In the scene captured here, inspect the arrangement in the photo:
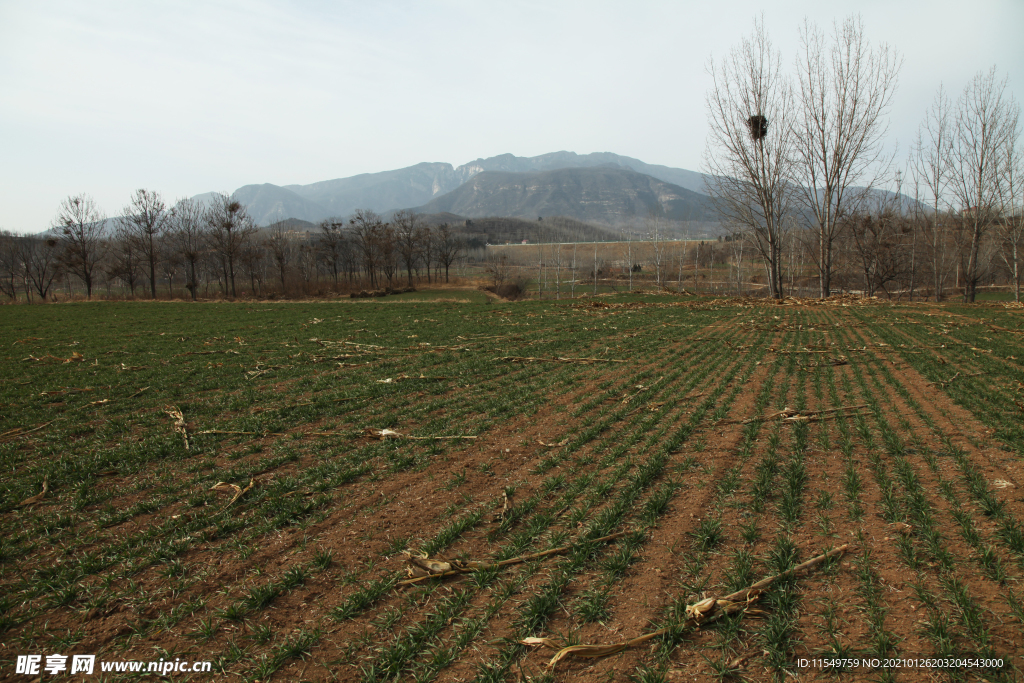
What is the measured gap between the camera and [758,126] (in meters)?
29.1

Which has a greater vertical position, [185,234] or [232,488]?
[185,234]

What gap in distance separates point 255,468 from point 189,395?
4488mm

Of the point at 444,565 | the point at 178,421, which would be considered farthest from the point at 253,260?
the point at 444,565

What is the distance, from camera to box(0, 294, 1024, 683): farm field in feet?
8.48

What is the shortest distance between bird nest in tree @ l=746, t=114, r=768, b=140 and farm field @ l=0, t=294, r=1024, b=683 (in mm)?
25620

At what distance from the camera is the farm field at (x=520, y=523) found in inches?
102

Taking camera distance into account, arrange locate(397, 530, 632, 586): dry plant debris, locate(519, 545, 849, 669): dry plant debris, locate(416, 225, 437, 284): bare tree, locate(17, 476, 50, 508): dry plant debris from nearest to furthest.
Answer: locate(519, 545, 849, 669): dry plant debris, locate(397, 530, 632, 586): dry plant debris, locate(17, 476, 50, 508): dry plant debris, locate(416, 225, 437, 284): bare tree

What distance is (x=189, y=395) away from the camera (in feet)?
27.5

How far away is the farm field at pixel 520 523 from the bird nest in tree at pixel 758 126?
25620mm

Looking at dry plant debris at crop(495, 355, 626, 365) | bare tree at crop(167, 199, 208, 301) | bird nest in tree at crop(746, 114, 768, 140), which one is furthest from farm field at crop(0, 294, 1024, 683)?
bare tree at crop(167, 199, 208, 301)

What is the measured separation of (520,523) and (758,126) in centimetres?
3340

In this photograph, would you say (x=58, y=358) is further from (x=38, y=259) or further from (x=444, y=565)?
(x=38, y=259)

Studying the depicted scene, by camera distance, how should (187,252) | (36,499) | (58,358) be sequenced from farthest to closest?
(187,252) → (58,358) → (36,499)

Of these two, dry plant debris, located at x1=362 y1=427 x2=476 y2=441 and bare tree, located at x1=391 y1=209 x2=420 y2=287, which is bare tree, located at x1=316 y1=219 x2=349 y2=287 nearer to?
bare tree, located at x1=391 y1=209 x2=420 y2=287
